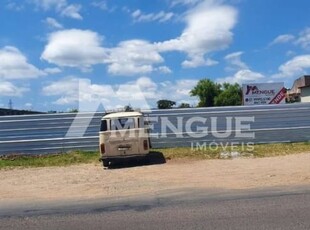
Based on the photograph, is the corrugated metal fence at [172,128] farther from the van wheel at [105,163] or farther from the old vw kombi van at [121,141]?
the old vw kombi van at [121,141]

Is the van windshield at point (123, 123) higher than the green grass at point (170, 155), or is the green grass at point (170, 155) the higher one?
the van windshield at point (123, 123)

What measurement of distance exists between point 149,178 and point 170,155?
4045 mm

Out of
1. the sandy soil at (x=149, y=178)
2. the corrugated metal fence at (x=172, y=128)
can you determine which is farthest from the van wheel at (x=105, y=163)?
the corrugated metal fence at (x=172, y=128)

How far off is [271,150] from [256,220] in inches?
393

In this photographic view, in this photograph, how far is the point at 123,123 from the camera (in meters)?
15.5

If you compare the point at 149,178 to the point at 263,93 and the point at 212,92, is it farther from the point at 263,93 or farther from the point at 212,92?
the point at 212,92

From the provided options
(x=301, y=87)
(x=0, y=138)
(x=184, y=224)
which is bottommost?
(x=184, y=224)

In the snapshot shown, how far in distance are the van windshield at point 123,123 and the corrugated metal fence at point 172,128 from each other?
2806 mm

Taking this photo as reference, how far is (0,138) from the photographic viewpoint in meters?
17.9

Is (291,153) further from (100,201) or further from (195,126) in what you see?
(100,201)

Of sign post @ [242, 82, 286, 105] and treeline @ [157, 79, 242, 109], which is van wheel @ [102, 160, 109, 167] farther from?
treeline @ [157, 79, 242, 109]

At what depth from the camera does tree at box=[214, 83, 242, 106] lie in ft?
216

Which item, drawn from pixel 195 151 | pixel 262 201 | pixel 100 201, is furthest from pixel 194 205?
pixel 195 151

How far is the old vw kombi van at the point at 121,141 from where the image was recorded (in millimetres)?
15133
